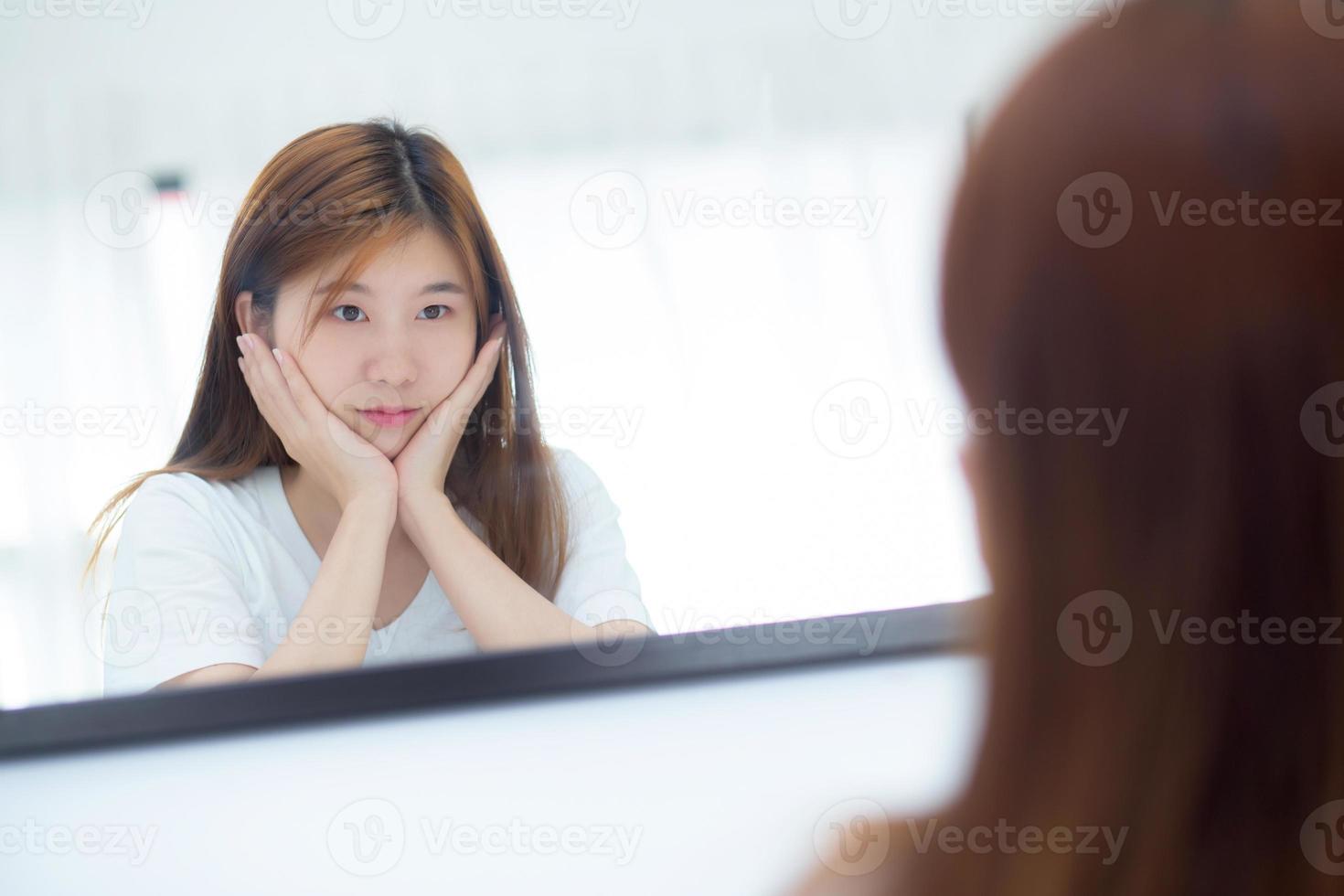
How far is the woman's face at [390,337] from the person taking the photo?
989 mm

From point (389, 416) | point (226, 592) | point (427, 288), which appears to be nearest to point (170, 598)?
point (226, 592)

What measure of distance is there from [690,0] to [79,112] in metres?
0.70

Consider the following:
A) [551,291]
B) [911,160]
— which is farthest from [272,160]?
[911,160]

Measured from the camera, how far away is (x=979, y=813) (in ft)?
1.21

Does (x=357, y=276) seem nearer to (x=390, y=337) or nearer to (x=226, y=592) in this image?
(x=390, y=337)

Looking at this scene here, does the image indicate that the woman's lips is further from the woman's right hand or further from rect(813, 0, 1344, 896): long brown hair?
rect(813, 0, 1344, 896): long brown hair

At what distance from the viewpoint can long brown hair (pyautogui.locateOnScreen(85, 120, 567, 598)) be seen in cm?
98

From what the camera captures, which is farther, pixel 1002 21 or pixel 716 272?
pixel 1002 21

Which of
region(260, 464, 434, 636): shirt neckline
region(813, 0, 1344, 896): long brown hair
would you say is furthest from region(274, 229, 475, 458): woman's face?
region(813, 0, 1344, 896): long brown hair

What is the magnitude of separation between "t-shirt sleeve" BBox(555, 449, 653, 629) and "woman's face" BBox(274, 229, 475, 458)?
0.17 meters

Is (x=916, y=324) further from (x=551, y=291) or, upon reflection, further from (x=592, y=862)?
(x=592, y=862)

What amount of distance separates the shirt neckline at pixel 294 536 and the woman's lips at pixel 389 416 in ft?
0.41

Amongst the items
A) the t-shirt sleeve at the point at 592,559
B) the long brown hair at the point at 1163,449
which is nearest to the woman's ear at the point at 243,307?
the t-shirt sleeve at the point at 592,559

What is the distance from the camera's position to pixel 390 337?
3.29ft
